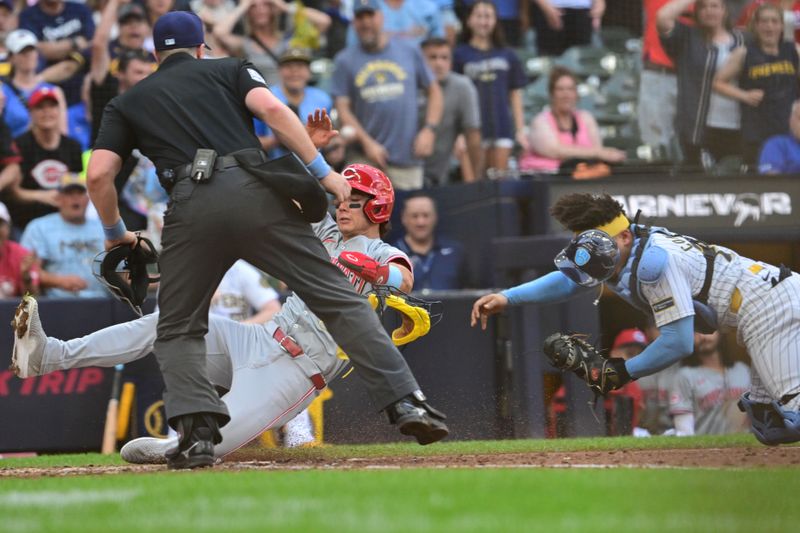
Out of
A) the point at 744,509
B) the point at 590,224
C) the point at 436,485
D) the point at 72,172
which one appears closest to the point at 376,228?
the point at 590,224

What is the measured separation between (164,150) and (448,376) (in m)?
4.25

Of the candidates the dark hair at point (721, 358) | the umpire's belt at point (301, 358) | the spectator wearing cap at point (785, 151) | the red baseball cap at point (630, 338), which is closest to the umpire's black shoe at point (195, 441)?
the umpire's belt at point (301, 358)

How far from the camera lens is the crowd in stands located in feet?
35.1

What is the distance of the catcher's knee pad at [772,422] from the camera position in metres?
6.70

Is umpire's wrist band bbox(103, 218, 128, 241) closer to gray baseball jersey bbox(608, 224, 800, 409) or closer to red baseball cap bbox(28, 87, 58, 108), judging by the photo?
gray baseball jersey bbox(608, 224, 800, 409)

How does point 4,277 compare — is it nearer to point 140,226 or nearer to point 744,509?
point 140,226

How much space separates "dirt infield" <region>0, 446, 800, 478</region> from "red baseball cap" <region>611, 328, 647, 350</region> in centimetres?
272

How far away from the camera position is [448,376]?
9.69 m

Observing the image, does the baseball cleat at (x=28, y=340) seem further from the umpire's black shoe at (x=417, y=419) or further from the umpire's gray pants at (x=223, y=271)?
the umpire's black shoe at (x=417, y=419)

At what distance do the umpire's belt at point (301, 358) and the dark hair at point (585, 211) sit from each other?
5.15 feet

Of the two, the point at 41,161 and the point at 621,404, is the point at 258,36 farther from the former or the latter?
the point at 621,404

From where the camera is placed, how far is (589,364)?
6844 mm

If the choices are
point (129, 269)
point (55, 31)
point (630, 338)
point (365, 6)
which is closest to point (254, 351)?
point (129, 269)

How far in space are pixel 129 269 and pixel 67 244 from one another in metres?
3.72
